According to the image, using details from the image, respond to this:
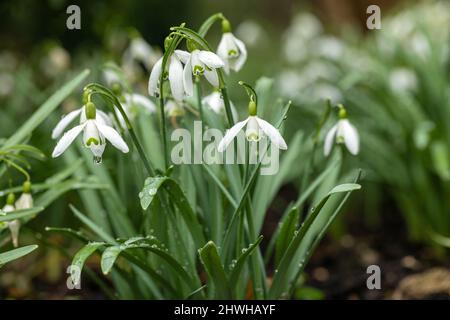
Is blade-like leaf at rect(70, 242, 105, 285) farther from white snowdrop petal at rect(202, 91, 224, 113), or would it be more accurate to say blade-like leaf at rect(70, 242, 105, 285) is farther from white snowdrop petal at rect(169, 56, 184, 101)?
white snowdrop petal at rect(202, 91, 224, 113)

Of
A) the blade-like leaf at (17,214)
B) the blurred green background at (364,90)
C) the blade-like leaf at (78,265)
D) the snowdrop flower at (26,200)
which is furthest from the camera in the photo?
the blurred green background at (364,90)

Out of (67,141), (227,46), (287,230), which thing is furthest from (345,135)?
(67,141)

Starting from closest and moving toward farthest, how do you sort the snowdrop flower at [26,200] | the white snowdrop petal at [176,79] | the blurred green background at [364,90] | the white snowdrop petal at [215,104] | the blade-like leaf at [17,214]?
the white snowdrop petal at [176,79], the blade-like leaf at [17,214], the snowdrop flower at [26,200], the white snowdrop petal at [215,104], the blurred green background at [364,90]

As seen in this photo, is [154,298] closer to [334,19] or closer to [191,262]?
[191,262]

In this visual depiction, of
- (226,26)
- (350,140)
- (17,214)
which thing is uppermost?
(226,26)

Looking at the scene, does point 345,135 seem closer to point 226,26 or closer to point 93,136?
point 226,26

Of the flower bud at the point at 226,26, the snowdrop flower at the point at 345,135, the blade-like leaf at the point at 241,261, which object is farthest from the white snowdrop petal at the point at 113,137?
the snowdrop flower at the point at 345,135

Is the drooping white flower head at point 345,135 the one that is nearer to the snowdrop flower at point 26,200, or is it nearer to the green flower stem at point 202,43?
the green flower stem at point 202,43

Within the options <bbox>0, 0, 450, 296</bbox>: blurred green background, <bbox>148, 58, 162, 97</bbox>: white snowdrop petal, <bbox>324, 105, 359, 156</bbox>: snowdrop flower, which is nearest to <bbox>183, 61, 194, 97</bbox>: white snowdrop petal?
<bbox>148, 58, 162, 97</bbox>: white snowdrop petal

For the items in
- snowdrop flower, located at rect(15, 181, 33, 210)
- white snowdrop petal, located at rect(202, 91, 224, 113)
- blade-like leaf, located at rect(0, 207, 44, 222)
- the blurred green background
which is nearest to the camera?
blade-like leaf, located at rect(0, 207, 44, 222)
